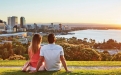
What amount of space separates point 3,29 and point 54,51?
59.6 m

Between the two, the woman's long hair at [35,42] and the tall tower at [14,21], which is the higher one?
the woman's long hair at [35,42]

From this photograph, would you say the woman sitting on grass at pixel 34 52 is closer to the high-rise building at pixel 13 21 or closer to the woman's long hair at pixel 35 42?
the woman's long hair at pixel 35 42

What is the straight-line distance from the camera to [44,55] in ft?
25.3

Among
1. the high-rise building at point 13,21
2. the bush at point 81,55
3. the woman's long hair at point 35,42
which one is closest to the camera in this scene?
the woman's long hair at point 35,42

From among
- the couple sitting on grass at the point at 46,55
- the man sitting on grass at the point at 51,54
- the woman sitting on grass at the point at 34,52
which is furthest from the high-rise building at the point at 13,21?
the man sitting on grass at the point at 51,54

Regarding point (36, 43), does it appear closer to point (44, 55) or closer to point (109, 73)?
point (44, 55)

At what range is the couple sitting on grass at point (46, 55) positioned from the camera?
7687 mm

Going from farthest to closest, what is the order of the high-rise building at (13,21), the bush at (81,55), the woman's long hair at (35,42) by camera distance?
1. the high-rise building at (13,21)
2. the bush at (81,55)
3. the woman's long hair at (35,42)

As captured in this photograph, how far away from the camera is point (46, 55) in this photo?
774 cm

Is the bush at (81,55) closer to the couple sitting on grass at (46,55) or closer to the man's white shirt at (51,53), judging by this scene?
the couple sitting on grass at (46,55)

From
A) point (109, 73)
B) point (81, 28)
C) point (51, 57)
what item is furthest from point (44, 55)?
point (81, 28)

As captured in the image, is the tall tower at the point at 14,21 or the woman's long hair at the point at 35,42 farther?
the tall tower at the point at 14,21

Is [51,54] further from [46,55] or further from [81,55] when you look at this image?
[81,55]

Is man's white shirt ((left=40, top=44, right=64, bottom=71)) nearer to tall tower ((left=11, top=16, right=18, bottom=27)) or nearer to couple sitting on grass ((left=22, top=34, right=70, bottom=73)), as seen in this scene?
couple sitting on grass ((left=22, top=34, right=70, bottom=73))
